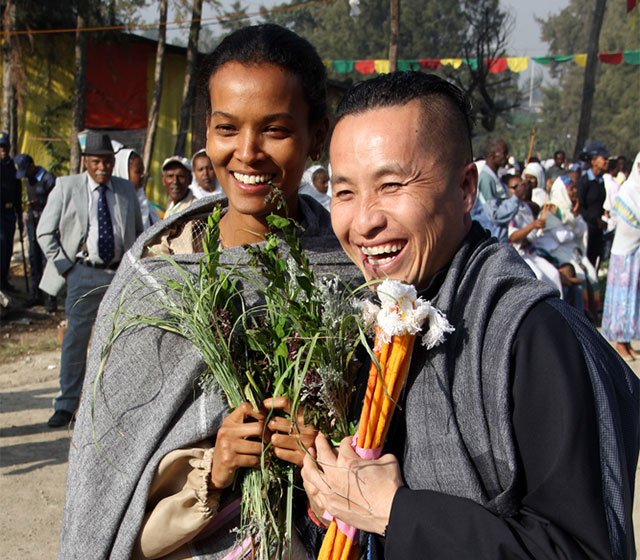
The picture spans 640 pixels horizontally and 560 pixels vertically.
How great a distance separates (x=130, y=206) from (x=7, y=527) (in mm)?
2928

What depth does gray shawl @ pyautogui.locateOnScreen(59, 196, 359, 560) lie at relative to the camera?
187 centimetres

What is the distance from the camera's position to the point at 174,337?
1.95 metres

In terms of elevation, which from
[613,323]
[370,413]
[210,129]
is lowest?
[613,323]

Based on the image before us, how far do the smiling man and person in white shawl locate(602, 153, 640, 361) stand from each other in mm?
6745

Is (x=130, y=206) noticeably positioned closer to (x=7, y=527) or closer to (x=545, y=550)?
(x=7, y=527)

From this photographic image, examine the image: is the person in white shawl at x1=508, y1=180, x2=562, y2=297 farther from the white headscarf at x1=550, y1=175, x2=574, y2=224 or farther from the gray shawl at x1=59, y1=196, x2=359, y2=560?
the gray shawl at x1=59, y1=196, x2=359, y2=560

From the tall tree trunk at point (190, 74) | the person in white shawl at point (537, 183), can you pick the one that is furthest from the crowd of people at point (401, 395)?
the tall tree trunk at point (190, 74)

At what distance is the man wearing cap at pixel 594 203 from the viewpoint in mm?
13570

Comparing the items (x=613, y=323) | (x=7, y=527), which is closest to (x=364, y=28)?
(x=613, y=323)

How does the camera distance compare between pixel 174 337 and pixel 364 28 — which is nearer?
pixel 174 337

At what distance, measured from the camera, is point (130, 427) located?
192 cm

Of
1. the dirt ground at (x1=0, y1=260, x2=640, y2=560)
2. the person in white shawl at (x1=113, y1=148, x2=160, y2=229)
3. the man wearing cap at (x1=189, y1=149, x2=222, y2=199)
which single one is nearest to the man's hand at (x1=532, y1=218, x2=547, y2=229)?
the dirt ground at (x1=0, y1=260, x2=640, y2=560)

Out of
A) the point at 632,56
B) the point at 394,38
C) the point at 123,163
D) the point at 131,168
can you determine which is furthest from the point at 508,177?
the point at 632,56

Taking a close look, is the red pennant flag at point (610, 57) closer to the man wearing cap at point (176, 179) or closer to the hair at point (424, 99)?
the man wearing cap at point (176, 179)
